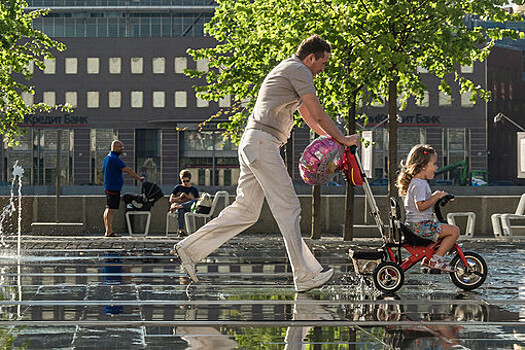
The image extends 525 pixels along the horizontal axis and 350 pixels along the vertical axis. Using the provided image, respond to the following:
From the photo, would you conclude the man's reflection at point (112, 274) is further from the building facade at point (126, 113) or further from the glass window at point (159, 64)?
the glass window at point (159, 64)

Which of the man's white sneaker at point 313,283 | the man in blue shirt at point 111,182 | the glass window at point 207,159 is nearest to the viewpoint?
the man's white sneaker at point 313,283

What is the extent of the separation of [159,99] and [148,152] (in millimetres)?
4699

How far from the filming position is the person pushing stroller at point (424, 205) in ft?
31.1

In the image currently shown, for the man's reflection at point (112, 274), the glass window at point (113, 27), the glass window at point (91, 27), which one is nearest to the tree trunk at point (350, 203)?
the man's reflection at point (112, 274)

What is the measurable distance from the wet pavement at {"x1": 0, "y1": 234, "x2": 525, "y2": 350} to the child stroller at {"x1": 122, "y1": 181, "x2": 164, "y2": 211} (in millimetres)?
8210

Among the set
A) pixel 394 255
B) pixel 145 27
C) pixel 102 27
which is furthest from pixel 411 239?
pixel 102 27

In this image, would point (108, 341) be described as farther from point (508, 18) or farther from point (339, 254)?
point (508, 18)

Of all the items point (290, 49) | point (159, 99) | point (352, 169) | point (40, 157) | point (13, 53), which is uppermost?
point (159, 99)

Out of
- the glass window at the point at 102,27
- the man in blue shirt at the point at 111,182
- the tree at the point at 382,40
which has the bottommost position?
the man in blue shirt at the point at 111,182

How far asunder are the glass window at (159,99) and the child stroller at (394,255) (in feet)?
249

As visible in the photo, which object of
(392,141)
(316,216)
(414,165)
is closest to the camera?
(414,165)

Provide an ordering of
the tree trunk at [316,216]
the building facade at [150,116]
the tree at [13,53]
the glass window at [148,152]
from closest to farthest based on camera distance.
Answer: the tree trunk at [316,216]
the tree at [13,53]
the building facade at [150,116]
the glass window at [148,152]

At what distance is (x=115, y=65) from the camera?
3324 inches

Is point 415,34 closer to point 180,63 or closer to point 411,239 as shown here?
point 411,239
